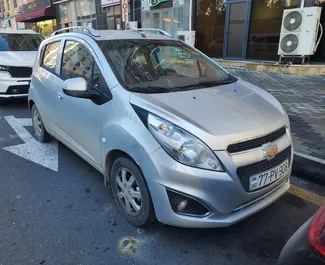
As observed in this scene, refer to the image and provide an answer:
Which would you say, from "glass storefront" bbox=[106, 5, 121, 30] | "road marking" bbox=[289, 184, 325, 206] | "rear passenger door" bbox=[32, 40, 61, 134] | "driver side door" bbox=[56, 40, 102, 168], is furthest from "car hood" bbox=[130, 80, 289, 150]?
"glass storefront" bbox=[106, 5, 121, 30]

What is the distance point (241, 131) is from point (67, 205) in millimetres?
1864

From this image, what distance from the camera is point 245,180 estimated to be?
2088mm

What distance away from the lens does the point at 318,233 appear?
1241mm

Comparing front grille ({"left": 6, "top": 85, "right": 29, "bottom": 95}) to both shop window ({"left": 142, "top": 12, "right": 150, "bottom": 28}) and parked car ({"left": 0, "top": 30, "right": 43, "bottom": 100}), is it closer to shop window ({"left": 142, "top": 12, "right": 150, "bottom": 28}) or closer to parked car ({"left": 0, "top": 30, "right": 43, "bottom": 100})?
parked car ({"left": 0, "top": 30, "right": 43, "bottom": 100})

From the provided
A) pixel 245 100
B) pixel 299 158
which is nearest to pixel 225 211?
pixel 245 100

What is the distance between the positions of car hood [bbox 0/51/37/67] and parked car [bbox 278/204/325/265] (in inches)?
268

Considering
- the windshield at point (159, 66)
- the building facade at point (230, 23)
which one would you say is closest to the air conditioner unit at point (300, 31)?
the building facade at point (230, 23)

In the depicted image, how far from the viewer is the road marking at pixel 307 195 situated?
290 centimetres

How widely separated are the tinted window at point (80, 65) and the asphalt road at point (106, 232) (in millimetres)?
1207

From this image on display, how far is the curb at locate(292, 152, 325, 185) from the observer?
3252 mm

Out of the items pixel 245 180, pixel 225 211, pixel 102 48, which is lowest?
pixel 225 211

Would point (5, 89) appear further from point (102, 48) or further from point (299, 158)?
point (299, 158)

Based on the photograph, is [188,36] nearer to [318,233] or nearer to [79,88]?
[79,88]

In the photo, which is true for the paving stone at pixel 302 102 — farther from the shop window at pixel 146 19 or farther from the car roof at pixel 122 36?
the shop window at pixel 146 19
